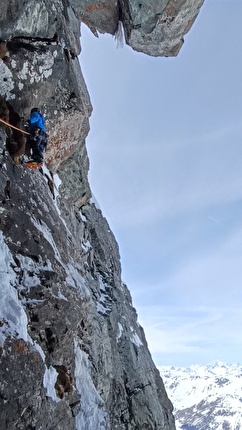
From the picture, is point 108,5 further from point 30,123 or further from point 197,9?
point 30,123

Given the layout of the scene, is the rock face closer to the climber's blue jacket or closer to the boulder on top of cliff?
the boulder on top of cliff

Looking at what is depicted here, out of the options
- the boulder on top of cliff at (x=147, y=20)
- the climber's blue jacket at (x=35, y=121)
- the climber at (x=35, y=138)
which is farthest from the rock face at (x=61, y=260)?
the climber's blue jacket at (x=35, y=121)

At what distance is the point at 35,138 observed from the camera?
10.9m

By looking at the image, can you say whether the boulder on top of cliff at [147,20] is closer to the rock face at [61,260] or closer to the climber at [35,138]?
the rock face at [61,260]

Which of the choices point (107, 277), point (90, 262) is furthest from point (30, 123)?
point (107, 277)

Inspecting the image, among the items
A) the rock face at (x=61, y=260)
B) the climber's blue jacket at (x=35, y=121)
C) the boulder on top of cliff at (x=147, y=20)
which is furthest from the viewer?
the boulder on top of cliff at (x=147, y=20)

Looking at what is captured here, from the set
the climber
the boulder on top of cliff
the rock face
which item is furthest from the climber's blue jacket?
the boulder on top of cliff

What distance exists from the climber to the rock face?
0.36m

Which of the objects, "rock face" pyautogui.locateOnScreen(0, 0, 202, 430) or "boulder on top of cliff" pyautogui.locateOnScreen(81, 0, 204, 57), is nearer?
"rock face" pyautogui.locateOnScreen(0, 0, 202, 430)

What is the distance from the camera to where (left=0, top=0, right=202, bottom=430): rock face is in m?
7.86

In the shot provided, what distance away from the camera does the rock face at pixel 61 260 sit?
786 centimetres

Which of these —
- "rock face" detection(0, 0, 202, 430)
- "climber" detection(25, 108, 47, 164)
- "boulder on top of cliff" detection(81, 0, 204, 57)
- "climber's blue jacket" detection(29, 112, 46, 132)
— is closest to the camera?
"rock face" detection(0, 0, 202, 430)

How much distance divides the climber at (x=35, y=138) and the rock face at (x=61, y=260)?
0.36 metres

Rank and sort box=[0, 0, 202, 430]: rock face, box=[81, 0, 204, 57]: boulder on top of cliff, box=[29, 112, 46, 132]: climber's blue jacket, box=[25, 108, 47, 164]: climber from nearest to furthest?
1. box=[0, 0, 202, 430]: rock face
2. box=[25, 108, 47, 164]: climber
3. box=[29, 112, 46, 132]: climber's blue jacket
4. box=[81, 0, 204, 57]: boulder on top of cliff
